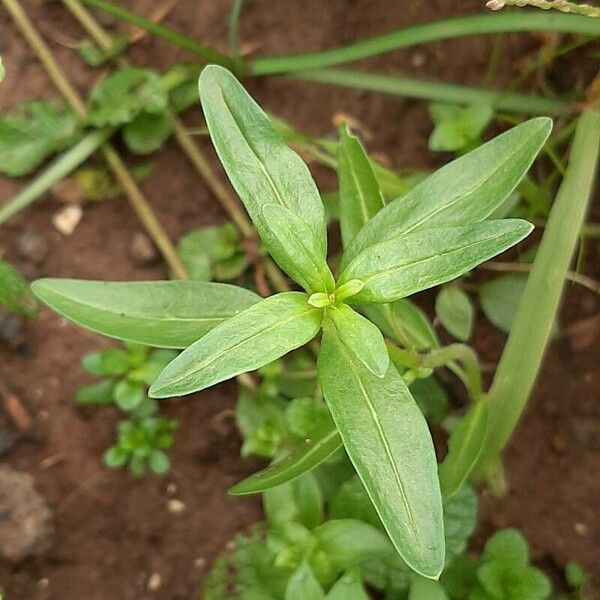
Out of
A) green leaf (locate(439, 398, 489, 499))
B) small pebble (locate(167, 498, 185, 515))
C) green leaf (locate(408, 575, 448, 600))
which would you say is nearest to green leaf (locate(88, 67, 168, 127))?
small pebble (locate(167, 498, 185, 515))

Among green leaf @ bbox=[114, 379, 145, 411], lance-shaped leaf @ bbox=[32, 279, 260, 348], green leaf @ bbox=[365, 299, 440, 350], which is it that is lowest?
green leaf @ bbox=[114, 379, 145, 411]

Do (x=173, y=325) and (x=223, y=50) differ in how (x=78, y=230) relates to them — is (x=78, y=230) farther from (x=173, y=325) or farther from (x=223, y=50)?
(x=173, y=325)

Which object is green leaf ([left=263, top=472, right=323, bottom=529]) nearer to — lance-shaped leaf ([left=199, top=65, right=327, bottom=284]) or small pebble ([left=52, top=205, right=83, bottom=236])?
lance-shaped leaf ([left=199, top=65, right=327, bottom=284])

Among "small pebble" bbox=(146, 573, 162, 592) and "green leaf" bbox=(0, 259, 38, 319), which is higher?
"green leaf" bbox=(0, 259, 38, 319)

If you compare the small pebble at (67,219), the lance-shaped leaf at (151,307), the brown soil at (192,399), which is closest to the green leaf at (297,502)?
the brown soil at (192,399)

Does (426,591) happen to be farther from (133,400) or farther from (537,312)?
(133,400)

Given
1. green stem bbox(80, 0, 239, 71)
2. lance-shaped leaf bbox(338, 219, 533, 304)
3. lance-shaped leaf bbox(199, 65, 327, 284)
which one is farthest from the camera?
green stem bbox(80, 0, 239, 71)

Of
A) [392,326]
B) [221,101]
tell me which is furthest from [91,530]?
[221,101]

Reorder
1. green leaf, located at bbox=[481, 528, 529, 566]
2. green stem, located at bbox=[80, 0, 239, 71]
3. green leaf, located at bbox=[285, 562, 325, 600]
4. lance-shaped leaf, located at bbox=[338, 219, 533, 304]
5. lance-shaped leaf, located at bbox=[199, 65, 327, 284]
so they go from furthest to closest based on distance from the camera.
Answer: green stem, located at bbox=[80, 0, 239, 71], green leaf, located at bbox=[481, 528, 529, 566], green leaf, located at bbox=[285, 562, 325, 600], lance-shaped leaf, located at bbox=[199, 65, 327, 284], lance-shaped leaf, located at bbox=[338, 219, 533, 304]
